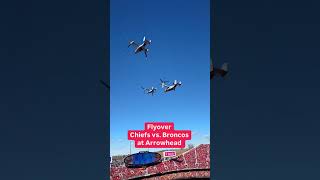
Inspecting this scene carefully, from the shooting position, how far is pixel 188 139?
29.8ft

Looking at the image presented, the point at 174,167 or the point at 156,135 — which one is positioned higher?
the point at 156,135

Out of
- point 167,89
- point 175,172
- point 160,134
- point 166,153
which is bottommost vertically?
point 175,172

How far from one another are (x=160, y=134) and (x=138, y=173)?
1.90 meters

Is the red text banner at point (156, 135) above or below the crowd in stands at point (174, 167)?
above

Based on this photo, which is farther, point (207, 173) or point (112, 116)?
point (207, 173)

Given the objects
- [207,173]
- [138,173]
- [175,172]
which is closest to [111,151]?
[138,173]

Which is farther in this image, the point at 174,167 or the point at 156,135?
the point at 174,167

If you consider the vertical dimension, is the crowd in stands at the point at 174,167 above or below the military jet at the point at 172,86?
below

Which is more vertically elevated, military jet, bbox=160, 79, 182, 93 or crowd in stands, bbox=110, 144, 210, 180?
military jet, bbox=160, 79, 182, 93

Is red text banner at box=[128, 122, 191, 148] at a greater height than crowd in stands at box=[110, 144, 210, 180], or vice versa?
red text banner at box=[128, 122, 191, 148]
